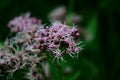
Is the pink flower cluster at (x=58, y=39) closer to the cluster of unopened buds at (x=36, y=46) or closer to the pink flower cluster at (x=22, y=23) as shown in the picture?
the cluster of unopened buds at (x=36, y=46)

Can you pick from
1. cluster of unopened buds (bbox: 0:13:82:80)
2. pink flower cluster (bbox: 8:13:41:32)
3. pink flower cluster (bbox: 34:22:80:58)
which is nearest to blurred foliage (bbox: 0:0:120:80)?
pink flower cluster (bbox: 8:13:41:32)

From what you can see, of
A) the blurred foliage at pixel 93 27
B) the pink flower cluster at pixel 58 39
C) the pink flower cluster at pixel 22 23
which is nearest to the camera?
the pink flower cluster at pixel 58 39

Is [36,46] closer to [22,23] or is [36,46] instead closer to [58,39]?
[58,39]

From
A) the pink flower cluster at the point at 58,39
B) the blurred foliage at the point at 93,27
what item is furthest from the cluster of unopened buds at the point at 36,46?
the blurred foliage at the point at 93,27

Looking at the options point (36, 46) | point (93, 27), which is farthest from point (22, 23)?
point (93, 27)

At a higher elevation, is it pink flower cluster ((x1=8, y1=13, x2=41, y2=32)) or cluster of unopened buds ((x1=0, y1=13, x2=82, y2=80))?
pink flower cluster ((x1=8, y1=13, x2=41, y2=32))

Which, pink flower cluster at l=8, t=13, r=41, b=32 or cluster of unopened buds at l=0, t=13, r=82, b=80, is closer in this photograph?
cluster of unopened buds at l=0, t=13, r=82, b=80

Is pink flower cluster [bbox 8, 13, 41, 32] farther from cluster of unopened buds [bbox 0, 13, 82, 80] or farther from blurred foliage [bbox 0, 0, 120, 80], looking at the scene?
blurred foliage [bbox 0, 0, 120, 80]
